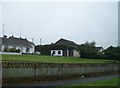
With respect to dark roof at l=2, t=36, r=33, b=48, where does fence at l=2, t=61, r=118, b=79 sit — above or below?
below

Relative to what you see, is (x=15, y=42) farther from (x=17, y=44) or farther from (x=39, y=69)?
(x=39, y=69)

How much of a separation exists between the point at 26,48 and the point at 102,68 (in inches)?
1957

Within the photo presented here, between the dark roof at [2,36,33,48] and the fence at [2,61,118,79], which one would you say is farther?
the dark roof at [2,36,33,48]

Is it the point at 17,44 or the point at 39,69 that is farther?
the point at 17,44

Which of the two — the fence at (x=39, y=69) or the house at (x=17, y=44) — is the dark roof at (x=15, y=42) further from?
the fence at (x=39, y=69)

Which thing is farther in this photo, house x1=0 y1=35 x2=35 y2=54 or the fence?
house x1=0 y1=35 x2=35 y2=54

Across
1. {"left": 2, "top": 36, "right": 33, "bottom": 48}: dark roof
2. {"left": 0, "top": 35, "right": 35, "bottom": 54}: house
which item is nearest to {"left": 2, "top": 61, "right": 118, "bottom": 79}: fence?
{"left": 0, "top": 35, "right": 35, "bottom": 54}: house

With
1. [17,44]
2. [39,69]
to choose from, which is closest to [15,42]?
[17,44]

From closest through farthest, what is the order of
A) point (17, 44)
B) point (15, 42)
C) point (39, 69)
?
point (39, 69) → point (15, 42) → point (17, 44)

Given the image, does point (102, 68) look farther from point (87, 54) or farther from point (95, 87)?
point (87, 54)

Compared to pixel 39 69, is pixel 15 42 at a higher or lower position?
higher

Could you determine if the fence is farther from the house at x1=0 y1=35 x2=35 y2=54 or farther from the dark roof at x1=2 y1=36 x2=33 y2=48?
the dark roof at x1=2 y1=36 x2=33 y2=48

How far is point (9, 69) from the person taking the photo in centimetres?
1798

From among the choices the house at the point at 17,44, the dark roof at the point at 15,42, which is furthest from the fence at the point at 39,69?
the dark roof at the point at 15,42
